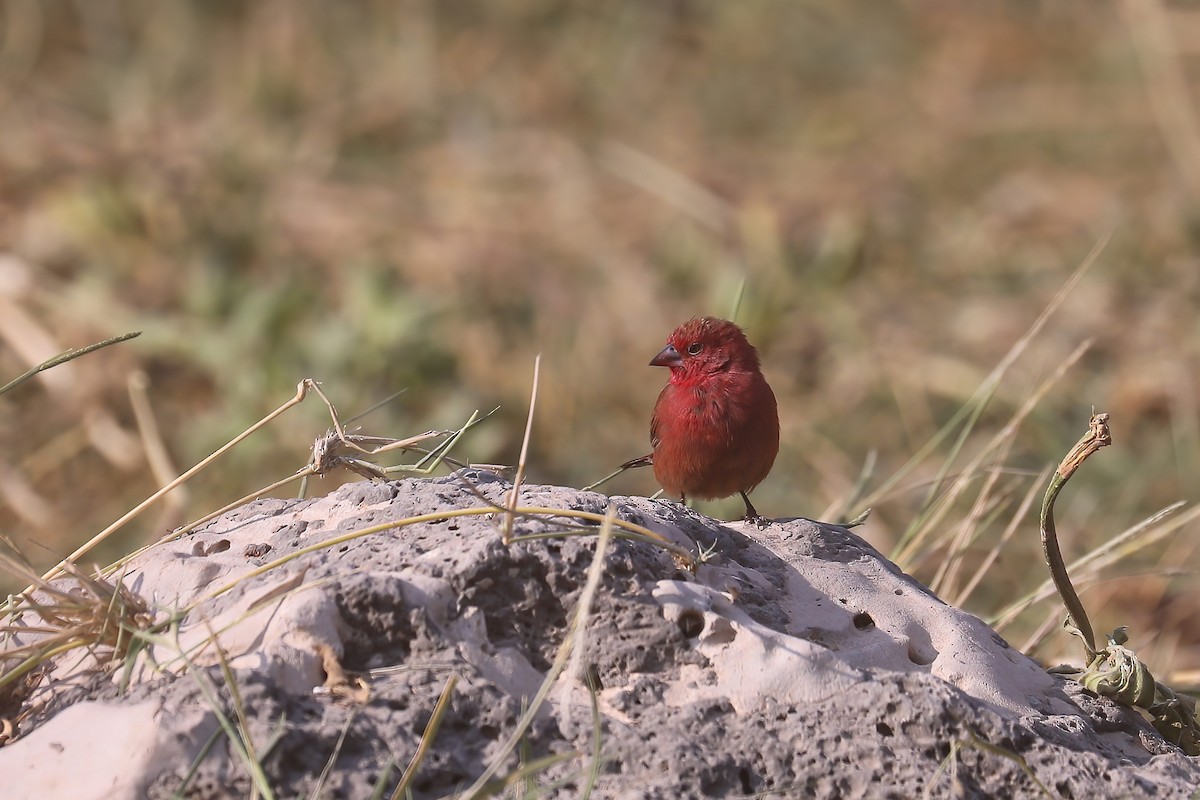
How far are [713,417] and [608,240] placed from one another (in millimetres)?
4409

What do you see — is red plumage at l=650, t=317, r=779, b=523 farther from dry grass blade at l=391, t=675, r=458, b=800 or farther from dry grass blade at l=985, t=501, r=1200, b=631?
dry grass blade at l=391, t=675, r=458, b=800

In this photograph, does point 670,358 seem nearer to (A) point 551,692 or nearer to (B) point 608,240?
(A) point 551,692

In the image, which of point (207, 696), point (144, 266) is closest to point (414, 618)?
point (207, 696)

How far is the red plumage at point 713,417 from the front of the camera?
3650 millimetres

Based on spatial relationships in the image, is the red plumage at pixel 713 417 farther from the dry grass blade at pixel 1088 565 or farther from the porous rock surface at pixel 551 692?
the porous rock surface at pixel 551 692

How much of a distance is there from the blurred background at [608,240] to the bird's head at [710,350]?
50 centimetres

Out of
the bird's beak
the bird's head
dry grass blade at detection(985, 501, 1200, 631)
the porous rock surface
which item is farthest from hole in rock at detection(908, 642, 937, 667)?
the bird's beak

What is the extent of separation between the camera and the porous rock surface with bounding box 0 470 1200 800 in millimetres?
1899

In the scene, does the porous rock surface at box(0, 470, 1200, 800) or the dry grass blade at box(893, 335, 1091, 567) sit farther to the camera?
the dry grass blade at box(893, 335, 1091, 567)

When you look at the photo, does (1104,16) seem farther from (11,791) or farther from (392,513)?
(11,791)

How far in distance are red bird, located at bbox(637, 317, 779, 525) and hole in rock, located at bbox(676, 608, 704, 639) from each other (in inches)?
57.2

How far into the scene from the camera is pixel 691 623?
2.19 meters

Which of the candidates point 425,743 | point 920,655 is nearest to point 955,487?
point 920,655

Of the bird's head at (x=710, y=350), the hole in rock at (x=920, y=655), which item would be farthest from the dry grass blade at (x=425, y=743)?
the bird's head at (x=710, y=350)
